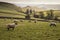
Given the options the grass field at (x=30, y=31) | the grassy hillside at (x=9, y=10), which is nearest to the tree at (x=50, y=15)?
the grass field at (x=30, y=31)

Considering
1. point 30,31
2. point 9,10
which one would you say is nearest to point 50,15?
point 30,31

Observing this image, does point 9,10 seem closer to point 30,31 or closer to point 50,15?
point 30,31

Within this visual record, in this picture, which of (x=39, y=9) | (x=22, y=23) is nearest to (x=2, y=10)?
(x=22, y=23)

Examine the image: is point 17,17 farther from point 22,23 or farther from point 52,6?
point 52,6

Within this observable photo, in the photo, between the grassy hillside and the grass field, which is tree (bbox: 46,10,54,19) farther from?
the grassy hillside

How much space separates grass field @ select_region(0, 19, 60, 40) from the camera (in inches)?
120

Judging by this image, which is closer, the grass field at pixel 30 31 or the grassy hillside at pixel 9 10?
the grass field at pixel 30 31

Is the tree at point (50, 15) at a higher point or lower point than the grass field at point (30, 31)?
higher

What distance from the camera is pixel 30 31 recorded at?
3.13 metres

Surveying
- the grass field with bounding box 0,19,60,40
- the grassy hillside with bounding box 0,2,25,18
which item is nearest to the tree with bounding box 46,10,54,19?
the grass field with bounding box 0,19,60,40

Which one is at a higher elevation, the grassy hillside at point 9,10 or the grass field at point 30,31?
the grassy hillside at point 9,10

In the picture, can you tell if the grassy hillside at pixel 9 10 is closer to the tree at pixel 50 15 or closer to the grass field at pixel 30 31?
the grass field at pixel 30 31

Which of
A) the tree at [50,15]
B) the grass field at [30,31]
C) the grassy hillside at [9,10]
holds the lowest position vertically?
the grass field at [30,31]

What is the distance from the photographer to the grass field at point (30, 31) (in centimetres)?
305
